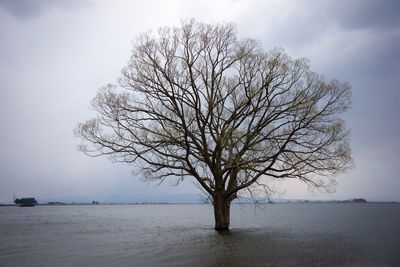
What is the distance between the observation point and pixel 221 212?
28406 millimetres

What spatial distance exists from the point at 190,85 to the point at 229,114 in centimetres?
456

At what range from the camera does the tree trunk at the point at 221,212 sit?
27862mm

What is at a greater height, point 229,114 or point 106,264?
point 229,114

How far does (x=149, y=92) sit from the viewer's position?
2603cm

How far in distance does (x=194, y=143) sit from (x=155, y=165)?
11.0ft

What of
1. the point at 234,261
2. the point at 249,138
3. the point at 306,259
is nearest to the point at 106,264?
the point at 234,261

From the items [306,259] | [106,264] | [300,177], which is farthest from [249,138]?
[106,264]

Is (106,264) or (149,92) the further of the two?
(149,92)

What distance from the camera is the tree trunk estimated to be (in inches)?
1097

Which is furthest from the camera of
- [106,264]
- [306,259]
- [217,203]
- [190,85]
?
[217,203]

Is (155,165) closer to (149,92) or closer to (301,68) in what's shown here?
(149,92)

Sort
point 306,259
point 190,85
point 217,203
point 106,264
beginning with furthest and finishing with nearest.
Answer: point 217,203, point 190,85, point 306,259, point 106,264

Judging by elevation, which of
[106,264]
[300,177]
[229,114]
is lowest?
[106,264]

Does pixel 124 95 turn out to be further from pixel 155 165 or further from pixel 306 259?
pixel 306 259
